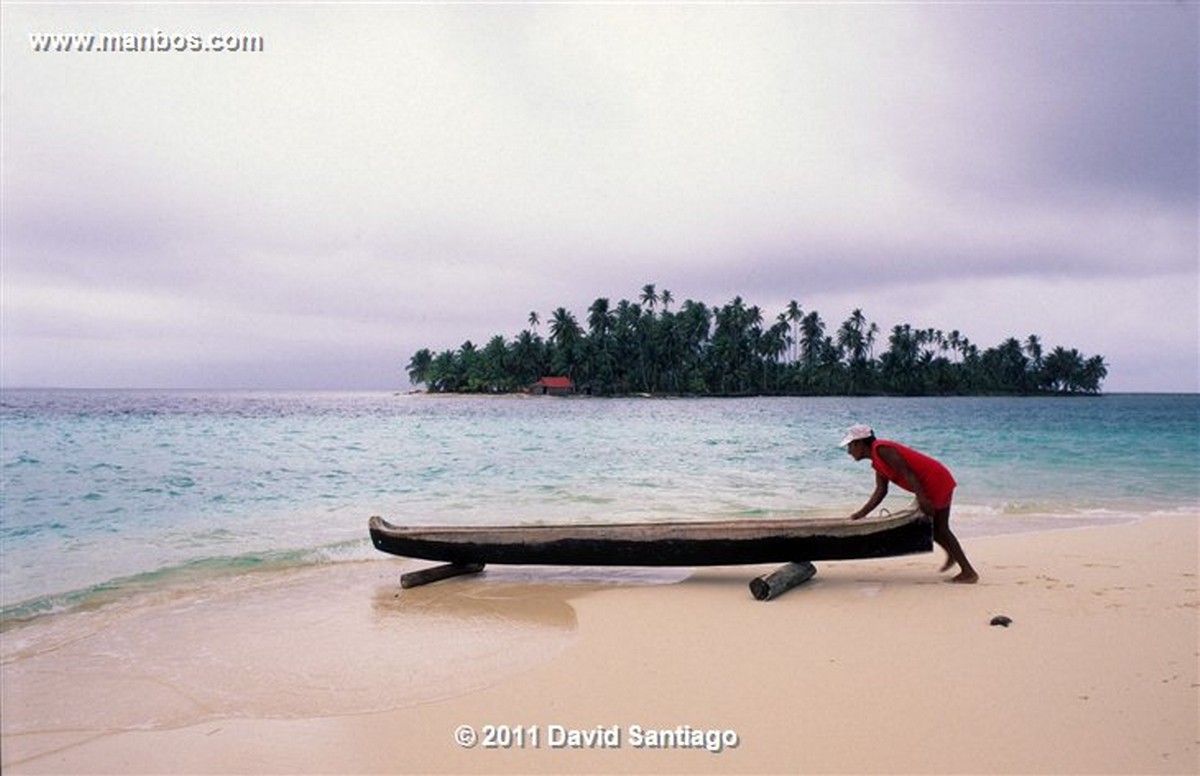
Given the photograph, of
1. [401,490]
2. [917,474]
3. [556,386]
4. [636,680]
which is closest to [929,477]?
[917,474]

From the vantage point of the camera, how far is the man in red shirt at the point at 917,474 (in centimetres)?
630

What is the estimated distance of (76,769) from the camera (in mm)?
3516

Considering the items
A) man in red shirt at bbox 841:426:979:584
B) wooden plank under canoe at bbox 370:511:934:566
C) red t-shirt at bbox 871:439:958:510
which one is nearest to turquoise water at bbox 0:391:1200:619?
wooden plank under canoe at bbox 370:511:934:566

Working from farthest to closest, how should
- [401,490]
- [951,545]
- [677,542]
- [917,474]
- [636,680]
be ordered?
[401,490] → [951,545] → [677,542] → [917,474] → [636,680]

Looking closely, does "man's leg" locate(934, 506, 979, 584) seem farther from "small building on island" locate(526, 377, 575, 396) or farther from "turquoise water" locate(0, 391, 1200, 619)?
"small building on island" locate(526, 377, 575, 396)

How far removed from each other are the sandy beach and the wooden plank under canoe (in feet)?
1.20

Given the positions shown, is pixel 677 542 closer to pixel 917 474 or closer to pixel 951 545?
pixel 917 474

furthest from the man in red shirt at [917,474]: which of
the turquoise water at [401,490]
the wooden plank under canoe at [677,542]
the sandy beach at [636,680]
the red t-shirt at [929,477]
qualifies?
the turquoise water at [401,490]

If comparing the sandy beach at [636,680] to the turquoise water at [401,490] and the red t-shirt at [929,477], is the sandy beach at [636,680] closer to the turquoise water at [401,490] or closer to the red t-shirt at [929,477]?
the red t-shirt at [929,477]

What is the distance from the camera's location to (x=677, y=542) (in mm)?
6473

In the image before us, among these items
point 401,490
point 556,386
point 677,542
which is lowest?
point 401,490

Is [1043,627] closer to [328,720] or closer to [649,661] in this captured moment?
[649,661]

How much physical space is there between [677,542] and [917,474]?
2.23m

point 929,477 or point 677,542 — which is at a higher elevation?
point 929,477
